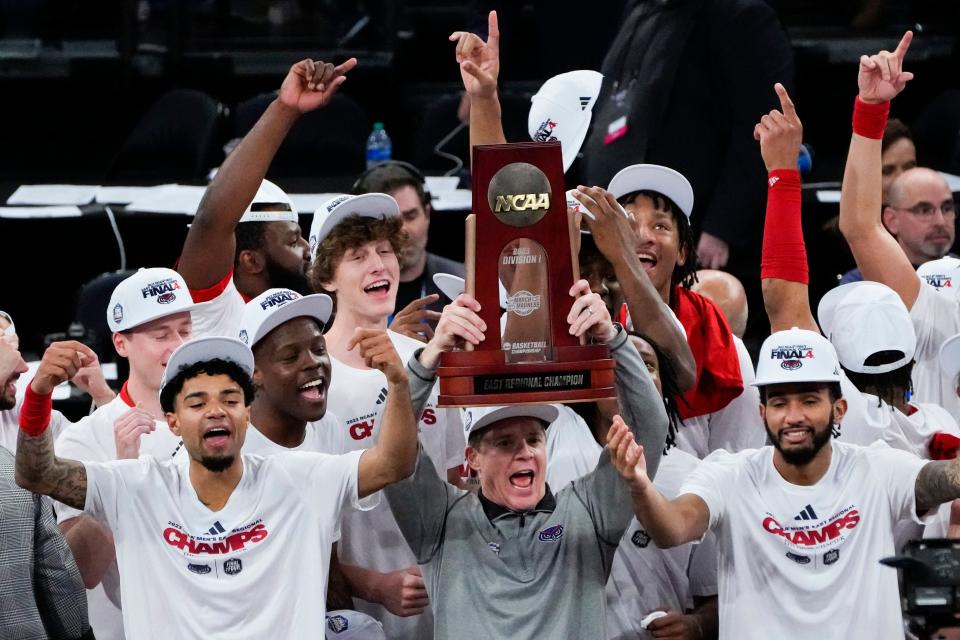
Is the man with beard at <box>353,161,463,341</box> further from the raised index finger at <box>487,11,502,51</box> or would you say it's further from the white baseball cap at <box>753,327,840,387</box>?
the white baseball cap at <box>753,327,840,387</box>

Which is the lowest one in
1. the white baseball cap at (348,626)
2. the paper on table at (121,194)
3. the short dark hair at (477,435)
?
the white baseball cap at (348,626)

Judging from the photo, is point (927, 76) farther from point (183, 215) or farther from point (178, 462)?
point (178, 462)

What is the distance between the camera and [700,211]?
23.7 ft

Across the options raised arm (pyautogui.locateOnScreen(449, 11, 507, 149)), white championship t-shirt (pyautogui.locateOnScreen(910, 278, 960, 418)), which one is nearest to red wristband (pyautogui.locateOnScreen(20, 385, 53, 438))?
raised arm (pyautogui.locateOnScreen(449, 11, 507, 149))

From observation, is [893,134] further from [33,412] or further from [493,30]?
[33,412]

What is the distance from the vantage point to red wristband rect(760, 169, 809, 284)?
17.8 ft

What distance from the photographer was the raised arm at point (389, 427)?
4379mm

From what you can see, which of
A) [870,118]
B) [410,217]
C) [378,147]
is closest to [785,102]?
[870,118]

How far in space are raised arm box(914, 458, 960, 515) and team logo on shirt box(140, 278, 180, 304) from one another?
2.29m

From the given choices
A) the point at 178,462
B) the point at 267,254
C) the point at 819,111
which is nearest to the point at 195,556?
the point at 178,462

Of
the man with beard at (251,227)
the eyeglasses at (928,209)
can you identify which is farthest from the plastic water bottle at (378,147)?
the eyeglasses at (928,209)

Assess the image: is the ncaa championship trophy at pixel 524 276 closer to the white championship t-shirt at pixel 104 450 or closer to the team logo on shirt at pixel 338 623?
the team logo on shirt at pixel 338 623

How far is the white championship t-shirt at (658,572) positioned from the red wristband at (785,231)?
71cm

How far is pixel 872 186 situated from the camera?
562cm
